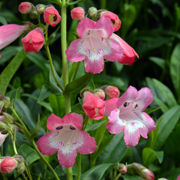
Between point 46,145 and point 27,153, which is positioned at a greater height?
point 46,145

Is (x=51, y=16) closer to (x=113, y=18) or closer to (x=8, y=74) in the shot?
(x=113, y=18)

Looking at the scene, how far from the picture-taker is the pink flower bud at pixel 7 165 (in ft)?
2.52

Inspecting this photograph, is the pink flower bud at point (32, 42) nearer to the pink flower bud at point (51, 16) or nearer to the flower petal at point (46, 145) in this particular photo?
the pink flower bud at point (51, 16)

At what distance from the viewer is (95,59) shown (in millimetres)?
783

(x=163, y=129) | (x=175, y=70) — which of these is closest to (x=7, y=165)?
(x=163, y=129)

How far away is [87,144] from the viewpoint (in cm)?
79

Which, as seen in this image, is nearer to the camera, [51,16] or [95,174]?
[51,16]

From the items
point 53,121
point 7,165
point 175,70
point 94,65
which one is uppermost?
point 94,65

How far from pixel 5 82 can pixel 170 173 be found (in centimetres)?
77

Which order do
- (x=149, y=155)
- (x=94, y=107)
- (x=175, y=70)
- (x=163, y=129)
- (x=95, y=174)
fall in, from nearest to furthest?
(x=94, y=107), (x=95, y=174), (x=149, y=155), (x=163, y=129), (x=175, y=70)

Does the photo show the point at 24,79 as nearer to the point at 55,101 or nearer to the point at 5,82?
the point at 55,101

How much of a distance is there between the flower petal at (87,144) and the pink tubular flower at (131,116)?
0.06 meters

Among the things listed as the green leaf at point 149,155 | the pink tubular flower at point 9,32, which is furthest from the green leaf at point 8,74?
the green leaf at point 149,155

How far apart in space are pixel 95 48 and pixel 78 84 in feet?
0.39
